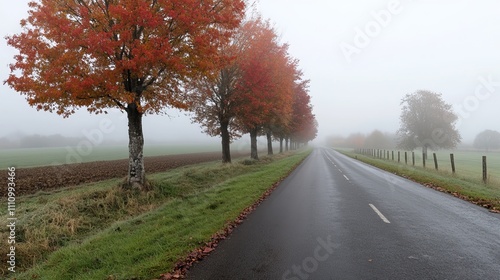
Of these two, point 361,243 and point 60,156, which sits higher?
point 60,156

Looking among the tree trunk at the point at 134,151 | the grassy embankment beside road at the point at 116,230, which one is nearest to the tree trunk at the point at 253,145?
the grassy embankment beside road at the point at 116,230

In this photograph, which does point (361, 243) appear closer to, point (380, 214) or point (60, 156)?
point (380, 214)

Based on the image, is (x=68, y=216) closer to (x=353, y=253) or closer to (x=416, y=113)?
(x=353, y=253)

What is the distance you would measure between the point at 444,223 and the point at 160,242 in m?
7.23

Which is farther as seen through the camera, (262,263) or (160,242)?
(160,242)

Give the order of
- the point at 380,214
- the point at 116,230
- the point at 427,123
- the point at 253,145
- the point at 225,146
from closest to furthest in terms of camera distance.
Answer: the point at 116,230 < the point at 380,214 < the point at 225,146 < the point at 253,145 < the point at 427,123

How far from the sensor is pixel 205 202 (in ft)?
34.3

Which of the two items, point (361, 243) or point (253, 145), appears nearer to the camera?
point (361, 243)

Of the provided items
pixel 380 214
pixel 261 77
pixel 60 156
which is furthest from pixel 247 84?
pixel 60 156

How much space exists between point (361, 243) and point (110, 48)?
379 inches

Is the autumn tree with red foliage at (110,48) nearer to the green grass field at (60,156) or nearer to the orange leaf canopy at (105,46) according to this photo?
the orange leaf canopy at (105,46)

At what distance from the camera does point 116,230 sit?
7773 millimetres

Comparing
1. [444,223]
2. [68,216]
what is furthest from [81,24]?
[444,223]

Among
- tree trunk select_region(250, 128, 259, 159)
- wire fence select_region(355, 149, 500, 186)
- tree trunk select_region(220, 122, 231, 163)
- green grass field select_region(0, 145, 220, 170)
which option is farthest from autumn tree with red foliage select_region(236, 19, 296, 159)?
green grass field select_region(0, 145, 220, 170)
